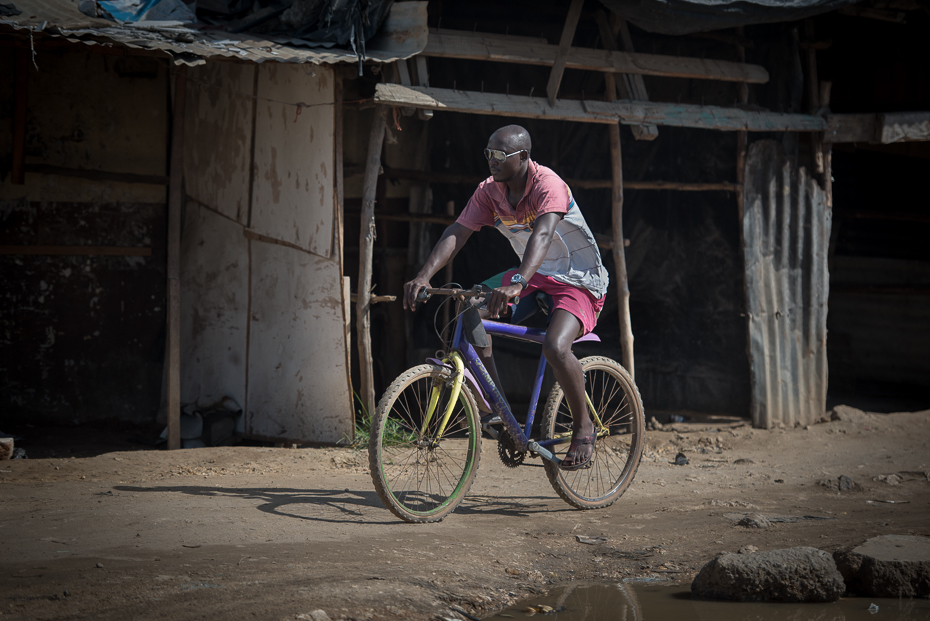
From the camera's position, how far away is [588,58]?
249 inches

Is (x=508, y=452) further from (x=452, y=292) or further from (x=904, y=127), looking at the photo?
(x=904, y=127)

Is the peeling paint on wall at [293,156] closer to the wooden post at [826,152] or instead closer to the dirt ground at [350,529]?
the dirt ground at [350,529]

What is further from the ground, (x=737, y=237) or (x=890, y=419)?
(x=737, y=237)

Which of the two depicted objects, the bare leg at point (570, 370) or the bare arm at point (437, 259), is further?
the bare leg at point (570, 370)

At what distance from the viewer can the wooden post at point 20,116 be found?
613cm

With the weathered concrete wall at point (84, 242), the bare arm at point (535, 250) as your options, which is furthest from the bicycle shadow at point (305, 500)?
the weathered concrete wall at point (84, 242)

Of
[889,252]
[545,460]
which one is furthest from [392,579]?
[889,252]

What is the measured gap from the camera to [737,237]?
7.16 metres

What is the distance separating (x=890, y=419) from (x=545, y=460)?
4220mm

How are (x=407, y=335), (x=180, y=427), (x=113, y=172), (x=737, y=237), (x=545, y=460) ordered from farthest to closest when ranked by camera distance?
(x=407, y=335)
(x=737, y=237)
(x=113, y=172)
(x=180, y=427)
(x=545, y=460)

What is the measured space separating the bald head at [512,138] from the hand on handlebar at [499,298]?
0.73m

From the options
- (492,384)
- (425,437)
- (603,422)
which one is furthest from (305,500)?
(603,422)

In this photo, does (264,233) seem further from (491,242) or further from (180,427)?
(491,242)

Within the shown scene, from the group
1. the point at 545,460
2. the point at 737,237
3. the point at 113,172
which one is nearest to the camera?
the point at 545,460
